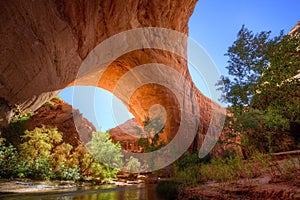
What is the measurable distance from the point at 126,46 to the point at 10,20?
745 centimetres

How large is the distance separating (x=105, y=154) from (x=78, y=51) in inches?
326

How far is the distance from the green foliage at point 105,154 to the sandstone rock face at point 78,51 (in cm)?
480

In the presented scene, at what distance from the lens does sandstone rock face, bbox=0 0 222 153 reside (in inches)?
249

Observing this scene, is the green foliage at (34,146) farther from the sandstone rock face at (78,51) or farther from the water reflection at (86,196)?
the water reflection at (86,196)

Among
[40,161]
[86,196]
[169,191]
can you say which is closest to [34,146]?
[40,161]

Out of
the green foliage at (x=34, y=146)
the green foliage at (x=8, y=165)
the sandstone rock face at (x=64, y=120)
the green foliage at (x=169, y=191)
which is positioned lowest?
the green foliage at (x=169, y=191)

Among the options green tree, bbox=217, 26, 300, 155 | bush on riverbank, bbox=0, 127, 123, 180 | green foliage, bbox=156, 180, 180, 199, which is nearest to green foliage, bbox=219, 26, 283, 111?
green tree, bbox=217, 26, 300, 155

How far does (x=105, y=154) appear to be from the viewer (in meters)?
14.0

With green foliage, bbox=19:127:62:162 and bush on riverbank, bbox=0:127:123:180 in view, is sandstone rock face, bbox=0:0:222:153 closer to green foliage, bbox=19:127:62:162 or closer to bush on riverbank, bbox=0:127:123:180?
green foliage, bbox=19:127:62:162

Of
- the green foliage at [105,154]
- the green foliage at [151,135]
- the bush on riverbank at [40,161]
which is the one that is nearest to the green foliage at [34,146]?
the bush on riverbank at [40,161]

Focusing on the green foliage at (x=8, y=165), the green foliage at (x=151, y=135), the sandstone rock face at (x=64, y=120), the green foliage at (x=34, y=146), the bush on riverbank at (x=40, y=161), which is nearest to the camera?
the green foliage at (x=8, y=165)

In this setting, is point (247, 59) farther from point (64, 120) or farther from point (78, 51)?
point (64, 120)

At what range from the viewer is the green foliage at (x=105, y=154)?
44.6 feet

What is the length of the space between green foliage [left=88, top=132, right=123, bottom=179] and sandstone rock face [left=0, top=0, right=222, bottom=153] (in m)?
4.80
